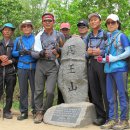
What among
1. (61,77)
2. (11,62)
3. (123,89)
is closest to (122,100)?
(123,89)

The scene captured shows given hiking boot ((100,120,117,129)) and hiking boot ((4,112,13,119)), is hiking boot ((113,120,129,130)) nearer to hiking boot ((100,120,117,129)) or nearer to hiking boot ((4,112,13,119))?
hiking boot ((100,120,117,129))

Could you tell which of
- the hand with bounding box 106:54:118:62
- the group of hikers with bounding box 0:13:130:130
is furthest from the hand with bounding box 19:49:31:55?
the hand with bounding box 106:54:118:62

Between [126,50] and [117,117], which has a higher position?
[126,50]

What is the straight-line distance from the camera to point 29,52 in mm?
7805

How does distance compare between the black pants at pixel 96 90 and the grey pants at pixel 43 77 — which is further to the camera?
the grey pants at pixel 43 77

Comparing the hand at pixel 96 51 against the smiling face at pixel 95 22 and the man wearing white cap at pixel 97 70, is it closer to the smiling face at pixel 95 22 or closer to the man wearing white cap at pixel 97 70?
the man wearing white cap at pixel 97 70

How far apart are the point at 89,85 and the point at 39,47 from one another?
141 cm

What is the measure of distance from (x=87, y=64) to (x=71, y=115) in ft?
3.94

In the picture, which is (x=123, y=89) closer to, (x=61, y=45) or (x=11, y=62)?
(x=61, y=45)

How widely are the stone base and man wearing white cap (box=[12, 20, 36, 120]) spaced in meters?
0.72

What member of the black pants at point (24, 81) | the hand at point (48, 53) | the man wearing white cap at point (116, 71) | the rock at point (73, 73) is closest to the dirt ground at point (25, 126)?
the black pants at point (24, 81)

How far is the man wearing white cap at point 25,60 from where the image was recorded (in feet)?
26.0

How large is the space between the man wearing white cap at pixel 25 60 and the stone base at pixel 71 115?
72cm

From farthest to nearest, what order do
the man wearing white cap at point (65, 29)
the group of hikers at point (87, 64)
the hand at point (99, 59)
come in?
the man wearing white cap at point (65, 29) → the hand at point (99, 59) → the group of hikers at point (87, 64)
